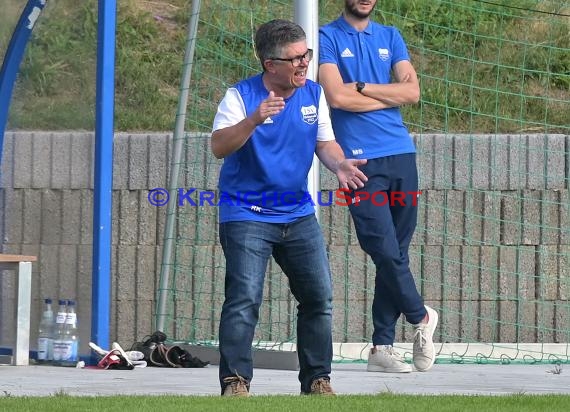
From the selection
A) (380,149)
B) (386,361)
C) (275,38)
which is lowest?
(386,361)

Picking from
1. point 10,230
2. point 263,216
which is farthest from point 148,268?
point 263,216

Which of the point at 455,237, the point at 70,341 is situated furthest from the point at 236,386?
the point at 455,237

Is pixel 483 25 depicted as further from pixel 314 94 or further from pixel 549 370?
pixel 314 94

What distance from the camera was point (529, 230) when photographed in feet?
33.5

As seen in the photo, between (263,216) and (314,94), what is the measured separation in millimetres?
598

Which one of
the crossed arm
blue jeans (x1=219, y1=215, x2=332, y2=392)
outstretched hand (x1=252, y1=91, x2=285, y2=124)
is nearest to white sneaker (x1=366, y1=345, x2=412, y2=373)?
the crossed arm

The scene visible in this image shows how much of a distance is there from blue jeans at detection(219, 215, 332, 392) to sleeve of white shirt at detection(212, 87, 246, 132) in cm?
43

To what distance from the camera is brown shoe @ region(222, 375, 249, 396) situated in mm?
6312

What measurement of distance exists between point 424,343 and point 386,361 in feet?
0.74

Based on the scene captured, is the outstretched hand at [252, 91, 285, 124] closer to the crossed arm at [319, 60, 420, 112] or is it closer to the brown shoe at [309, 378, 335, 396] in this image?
the brown shoe at [309, 378, 335, 396]

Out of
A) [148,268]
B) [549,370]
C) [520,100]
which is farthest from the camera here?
[520,100]

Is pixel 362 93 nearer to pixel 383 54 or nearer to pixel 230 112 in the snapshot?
pixel 383 54

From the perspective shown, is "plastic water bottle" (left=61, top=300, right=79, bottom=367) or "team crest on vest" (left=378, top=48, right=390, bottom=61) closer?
"team crest on vest" (left=378, top=48, right=390, bottom=61)

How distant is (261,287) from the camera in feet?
21.1
